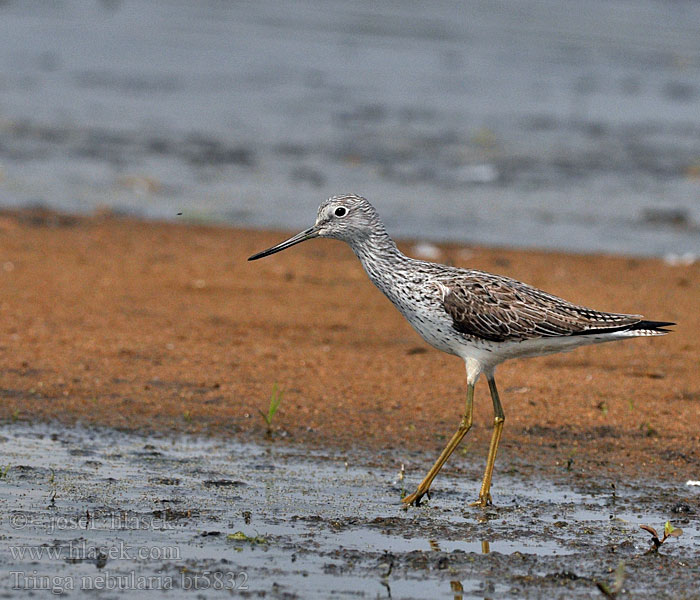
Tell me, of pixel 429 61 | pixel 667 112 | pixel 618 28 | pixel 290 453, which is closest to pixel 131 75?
pixel 429 61

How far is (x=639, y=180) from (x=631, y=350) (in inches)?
327

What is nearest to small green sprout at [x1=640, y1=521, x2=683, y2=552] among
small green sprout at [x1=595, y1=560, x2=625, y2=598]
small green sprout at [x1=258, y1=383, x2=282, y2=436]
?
small green sprout at [x1=595, y1=560, x2=625, y2=598]

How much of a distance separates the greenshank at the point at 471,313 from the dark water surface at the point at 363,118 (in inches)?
269

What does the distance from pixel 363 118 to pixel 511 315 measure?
13885mm

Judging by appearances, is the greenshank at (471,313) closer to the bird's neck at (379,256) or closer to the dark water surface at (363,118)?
the bird's neck at (379,256)

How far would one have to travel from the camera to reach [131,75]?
22.4 meters

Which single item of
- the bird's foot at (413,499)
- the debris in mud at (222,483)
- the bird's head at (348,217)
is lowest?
the debris in mud at (222,483)

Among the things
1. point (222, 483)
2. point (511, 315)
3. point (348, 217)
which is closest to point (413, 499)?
point (222, 483)

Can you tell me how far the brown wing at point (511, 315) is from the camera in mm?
6621

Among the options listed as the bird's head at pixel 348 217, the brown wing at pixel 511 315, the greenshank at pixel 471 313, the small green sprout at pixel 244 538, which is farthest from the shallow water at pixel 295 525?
the bird's head at pixel 348 217

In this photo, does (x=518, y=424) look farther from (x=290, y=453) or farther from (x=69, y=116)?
(x=69, y=116)

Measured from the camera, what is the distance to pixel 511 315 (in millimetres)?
6723

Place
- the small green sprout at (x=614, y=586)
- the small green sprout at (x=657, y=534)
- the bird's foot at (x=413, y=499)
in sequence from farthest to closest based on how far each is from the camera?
the bird's foot at (x=413, y=499), the small green sprout at (x=657, y=534), the small green sprout at (x=614, y=586)

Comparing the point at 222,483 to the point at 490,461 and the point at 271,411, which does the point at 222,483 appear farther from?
the point at 490,461
